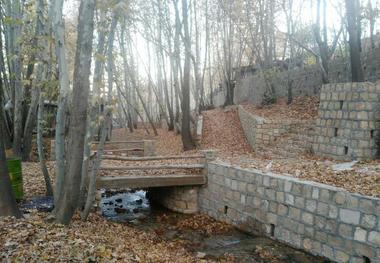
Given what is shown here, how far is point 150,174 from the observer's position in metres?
9.94

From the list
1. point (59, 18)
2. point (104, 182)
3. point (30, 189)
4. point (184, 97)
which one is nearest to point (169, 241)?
point (104, 182)

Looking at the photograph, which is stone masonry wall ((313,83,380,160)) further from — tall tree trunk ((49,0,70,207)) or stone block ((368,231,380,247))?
tall tree trunk ((49,0,70,207))

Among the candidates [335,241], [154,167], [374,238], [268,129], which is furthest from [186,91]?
[374,238]

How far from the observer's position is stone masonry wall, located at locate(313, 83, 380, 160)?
9.27 m

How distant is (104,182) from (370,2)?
47.1 feet

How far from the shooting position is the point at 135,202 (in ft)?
38.0

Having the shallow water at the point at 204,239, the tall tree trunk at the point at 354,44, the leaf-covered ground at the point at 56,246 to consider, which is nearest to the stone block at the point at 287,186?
the shallow water at the point at 204,239

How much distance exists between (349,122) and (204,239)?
522cm

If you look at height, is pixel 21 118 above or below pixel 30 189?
above

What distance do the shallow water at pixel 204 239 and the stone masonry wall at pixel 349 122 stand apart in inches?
149

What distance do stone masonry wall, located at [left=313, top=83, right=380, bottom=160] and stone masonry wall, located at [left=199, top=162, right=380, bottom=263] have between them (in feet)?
10.1

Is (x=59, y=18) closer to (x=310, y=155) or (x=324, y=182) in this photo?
(x=324, y=182)

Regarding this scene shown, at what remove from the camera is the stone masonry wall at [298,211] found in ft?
19.5

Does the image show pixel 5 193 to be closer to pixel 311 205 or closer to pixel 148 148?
pixel 311 205
